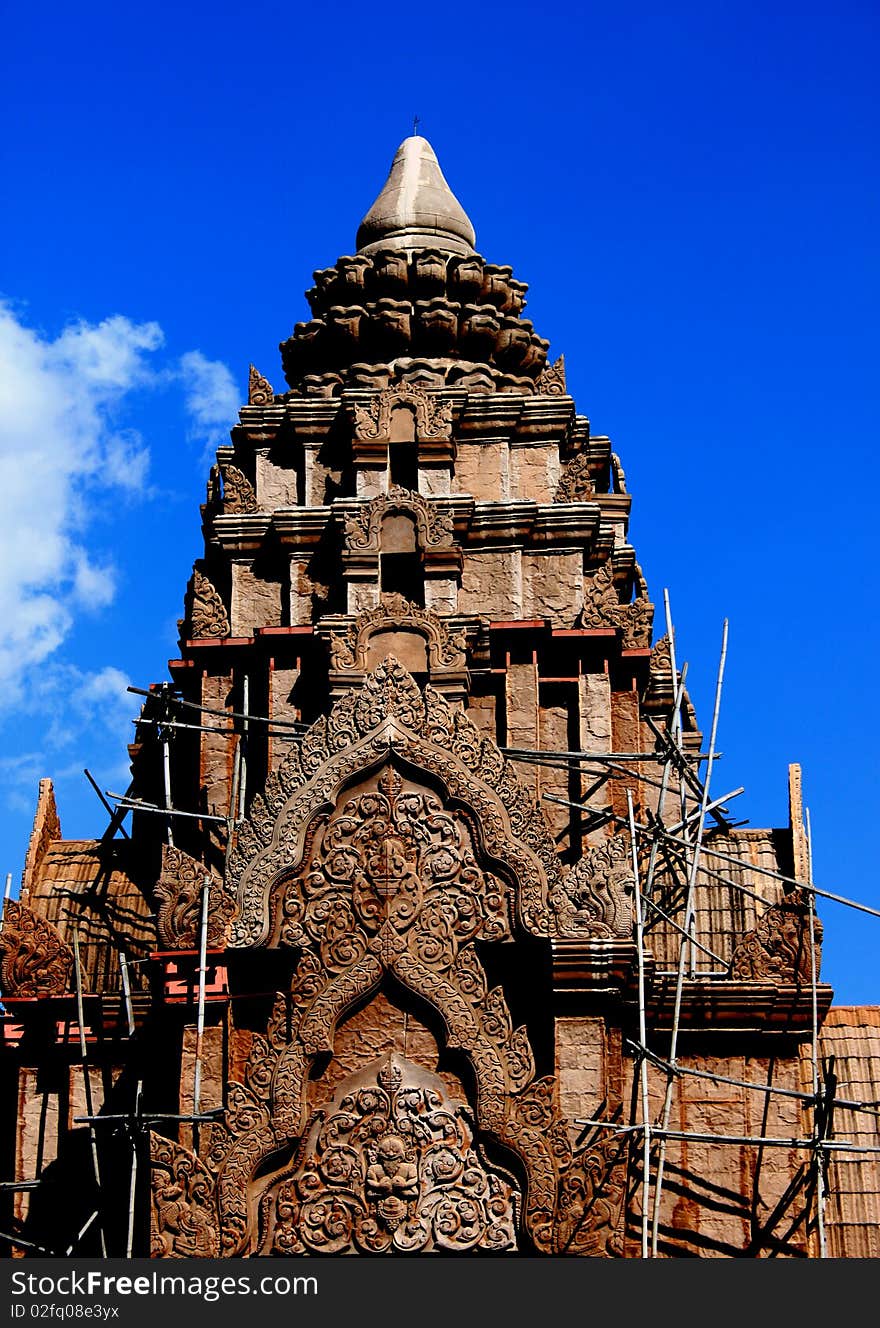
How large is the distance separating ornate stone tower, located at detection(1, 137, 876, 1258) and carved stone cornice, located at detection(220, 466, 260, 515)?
0.24ft

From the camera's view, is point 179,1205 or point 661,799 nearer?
point 179,1205

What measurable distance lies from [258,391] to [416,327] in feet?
7.57

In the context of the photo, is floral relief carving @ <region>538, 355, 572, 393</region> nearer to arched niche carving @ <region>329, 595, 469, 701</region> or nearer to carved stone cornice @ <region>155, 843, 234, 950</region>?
arched niche carving @ <region>329, 595, 469, 701</region>

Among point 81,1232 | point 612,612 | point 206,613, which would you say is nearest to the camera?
point 81,1232

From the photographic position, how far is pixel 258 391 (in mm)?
35125

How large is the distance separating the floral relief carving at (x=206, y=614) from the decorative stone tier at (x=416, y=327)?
161 inches

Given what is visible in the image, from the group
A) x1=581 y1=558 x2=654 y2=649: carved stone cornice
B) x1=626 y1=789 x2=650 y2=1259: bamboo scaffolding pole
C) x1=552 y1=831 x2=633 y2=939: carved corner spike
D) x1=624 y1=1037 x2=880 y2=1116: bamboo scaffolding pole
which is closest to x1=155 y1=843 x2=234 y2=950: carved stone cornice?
x1=552 y1=831 x2=633 y2=939: carved corner spike

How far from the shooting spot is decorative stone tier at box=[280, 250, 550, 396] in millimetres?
35031

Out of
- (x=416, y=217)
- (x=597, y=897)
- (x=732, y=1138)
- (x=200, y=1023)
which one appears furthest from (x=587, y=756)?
(x=416, y=217)

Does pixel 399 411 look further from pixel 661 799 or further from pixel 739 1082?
pixel 739 1082

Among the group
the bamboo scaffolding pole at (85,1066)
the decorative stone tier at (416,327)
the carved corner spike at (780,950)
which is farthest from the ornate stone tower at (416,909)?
the decorative stone tier at (416,327)
